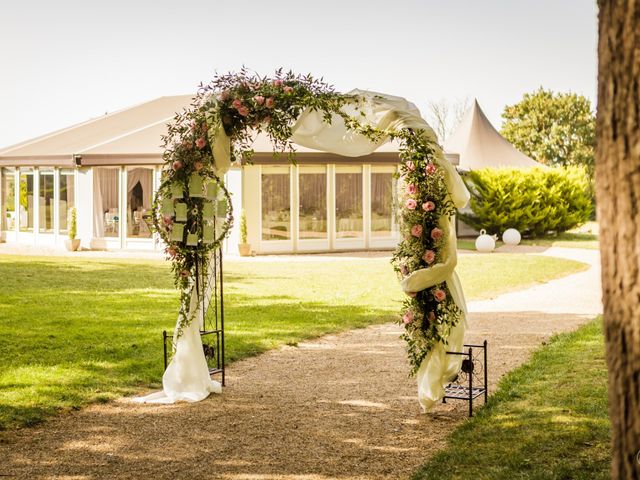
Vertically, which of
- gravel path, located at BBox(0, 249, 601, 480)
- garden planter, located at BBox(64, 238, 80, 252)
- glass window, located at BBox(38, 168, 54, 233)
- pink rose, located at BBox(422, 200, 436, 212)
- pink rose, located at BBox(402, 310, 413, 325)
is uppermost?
glass window, located at BBox(38, 168, 54, 233)

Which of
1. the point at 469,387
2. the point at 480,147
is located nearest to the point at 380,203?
the point at 480,147

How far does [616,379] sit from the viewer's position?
3170 millimetres

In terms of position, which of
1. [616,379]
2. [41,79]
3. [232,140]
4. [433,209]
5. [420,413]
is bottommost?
[420,413]

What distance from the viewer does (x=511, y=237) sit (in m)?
26.6

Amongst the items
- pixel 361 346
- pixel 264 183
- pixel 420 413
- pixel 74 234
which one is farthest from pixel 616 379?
pixel 74 234

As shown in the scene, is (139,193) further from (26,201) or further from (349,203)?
(349,203)

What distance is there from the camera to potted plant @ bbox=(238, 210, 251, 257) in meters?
22.7

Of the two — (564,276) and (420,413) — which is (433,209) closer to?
(420,413)

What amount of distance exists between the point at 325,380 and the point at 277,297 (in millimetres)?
6272

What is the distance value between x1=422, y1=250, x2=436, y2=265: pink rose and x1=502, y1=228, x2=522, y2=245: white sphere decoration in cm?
1970

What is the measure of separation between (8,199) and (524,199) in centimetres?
1618

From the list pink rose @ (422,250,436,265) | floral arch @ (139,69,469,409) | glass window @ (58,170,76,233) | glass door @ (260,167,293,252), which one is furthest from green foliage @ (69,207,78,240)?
pink rose @ (422,250,436,265)

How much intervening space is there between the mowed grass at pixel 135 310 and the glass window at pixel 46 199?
4383 mm

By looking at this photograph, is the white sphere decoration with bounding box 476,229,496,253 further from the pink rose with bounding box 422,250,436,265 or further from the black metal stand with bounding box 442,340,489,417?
the pink rose with bounding box 422,250,436,265
